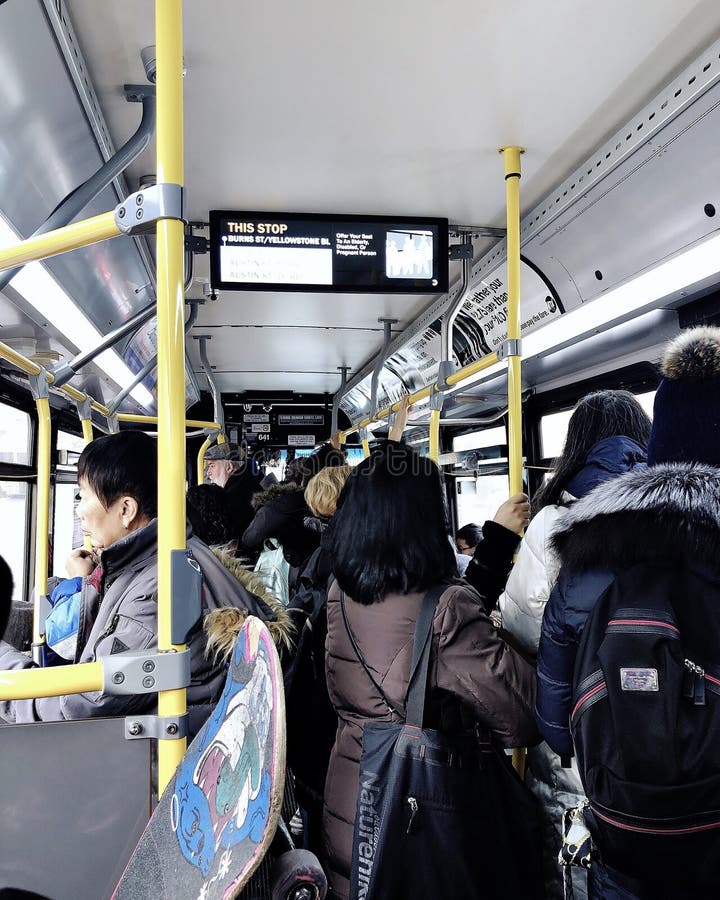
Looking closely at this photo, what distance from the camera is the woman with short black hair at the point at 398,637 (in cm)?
165

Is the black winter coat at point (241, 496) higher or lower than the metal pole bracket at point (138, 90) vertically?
lower

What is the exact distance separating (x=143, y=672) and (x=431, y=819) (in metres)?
0.83

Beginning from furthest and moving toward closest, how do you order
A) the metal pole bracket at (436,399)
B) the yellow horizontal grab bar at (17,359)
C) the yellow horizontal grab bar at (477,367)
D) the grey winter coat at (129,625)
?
the metal pole bracket at (436,399) < the yellow horizontal grab bar at (477,367) < the yellow horizontal grab bar at (17,359) < the grey winter coat at (129,625)

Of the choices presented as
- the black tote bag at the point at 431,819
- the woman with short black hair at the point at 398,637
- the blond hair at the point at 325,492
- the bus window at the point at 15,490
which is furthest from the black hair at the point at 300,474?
the black tote bag at the point at 431,819

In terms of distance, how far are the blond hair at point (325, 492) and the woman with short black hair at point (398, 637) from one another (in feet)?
5.06

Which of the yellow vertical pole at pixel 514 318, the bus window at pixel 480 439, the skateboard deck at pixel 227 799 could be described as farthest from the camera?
the bus window at pixel 480 439

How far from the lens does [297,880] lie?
40.1 inches

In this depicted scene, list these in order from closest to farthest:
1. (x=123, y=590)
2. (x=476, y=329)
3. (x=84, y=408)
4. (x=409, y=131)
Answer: (x=123, y=590) < (x=409, y=131) < (x=84, y=408) < (x=476, y=329)

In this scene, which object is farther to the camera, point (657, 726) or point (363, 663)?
point (363, 663)

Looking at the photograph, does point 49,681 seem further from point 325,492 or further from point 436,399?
point 436,399

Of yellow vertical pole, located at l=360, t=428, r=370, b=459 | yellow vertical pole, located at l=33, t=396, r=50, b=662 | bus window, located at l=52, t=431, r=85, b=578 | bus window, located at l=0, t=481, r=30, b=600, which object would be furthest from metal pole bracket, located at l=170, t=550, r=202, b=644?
yellow vertical pole, located at l=360, t=428, r=370, b=459

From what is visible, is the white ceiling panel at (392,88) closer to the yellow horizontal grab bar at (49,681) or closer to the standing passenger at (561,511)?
the standing passenger at (561,511)

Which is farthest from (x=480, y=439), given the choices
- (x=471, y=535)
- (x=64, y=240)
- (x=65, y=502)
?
(x=64, y=240)

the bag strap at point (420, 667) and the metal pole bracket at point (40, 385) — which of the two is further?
the metal pole bracket at point (40, 385)
